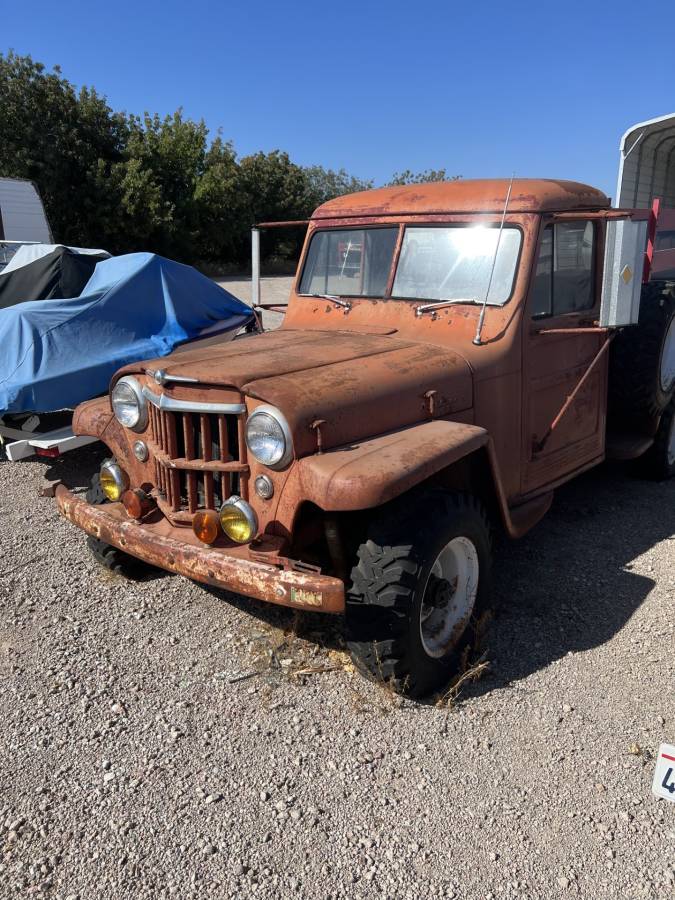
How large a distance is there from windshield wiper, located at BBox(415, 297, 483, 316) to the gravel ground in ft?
5.02

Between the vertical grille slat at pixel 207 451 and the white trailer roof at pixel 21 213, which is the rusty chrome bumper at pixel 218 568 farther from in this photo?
the white trailer roof at pixel 21 213

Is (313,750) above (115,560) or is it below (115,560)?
below

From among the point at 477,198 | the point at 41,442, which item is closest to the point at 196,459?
the point at 477,198

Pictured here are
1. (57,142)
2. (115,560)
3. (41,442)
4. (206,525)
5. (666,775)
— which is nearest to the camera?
(666,775)

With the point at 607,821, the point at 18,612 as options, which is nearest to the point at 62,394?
the point at 18,612

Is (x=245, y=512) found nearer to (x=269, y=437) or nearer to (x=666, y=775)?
(x=269, y=437)

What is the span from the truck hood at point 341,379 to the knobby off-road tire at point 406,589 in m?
0.40

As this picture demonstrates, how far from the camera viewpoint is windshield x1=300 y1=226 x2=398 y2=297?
4.08 metres

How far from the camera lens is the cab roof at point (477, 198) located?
3723mm

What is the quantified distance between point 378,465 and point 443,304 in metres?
1.45

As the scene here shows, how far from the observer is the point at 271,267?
2553cm

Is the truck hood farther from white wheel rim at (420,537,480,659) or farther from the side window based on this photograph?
the side window

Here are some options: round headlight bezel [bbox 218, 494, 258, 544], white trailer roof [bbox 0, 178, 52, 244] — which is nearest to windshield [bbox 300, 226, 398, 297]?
round headlight bezel [bbox 218, 494, 258, 544]

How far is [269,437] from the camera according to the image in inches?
110
